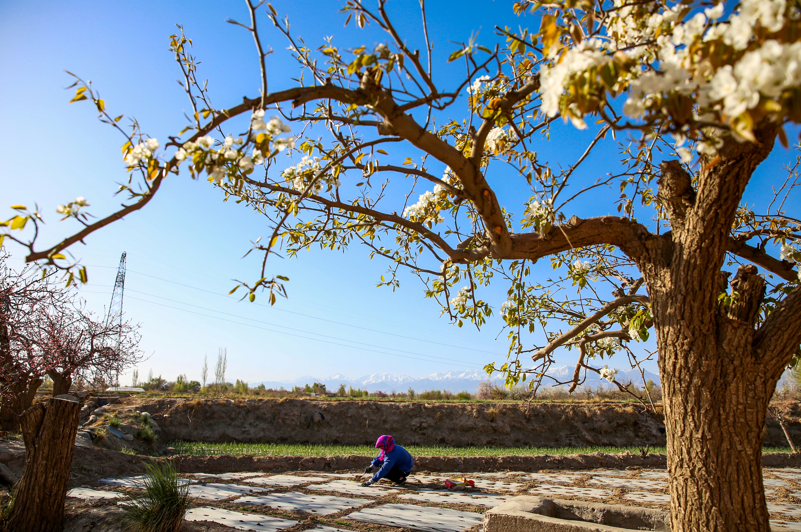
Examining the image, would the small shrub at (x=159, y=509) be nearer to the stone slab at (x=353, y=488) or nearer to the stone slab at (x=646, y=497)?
the stone slab at (x=353, y=488)

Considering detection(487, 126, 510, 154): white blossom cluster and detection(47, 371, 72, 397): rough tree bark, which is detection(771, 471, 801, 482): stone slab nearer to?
detection(487, 126, 510, 154): white blossom cluster

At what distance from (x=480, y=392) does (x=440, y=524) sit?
2389 cm

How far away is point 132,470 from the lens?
270 inches

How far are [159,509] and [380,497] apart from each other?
8.80 feet

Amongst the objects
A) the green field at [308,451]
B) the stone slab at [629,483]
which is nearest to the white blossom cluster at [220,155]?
the stone slab at [629,483]

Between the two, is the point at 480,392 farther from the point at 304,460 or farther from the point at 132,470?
the point at 132,470

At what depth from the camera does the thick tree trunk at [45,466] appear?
3.71 meters

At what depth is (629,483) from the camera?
22.1 ft

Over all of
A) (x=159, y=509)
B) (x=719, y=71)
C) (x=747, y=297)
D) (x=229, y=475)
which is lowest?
(x=229, y=475)

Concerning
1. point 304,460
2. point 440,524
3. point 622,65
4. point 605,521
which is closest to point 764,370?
point 605,521

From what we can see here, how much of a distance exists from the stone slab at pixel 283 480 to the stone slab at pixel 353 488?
34 cm

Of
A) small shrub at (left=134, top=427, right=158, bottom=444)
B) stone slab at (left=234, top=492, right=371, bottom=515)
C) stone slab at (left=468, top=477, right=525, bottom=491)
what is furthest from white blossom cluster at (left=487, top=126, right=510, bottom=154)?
small shrub at (left=134, top=427, right=158, bottom=444)

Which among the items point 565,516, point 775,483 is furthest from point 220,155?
point 775,483

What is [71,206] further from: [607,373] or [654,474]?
[654,474]
